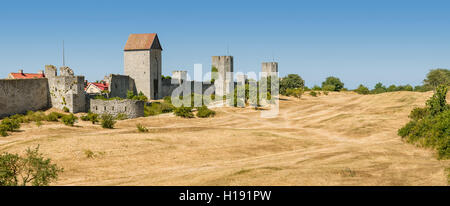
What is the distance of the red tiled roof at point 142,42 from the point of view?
52656 mm

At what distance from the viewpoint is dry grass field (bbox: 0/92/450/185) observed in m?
14.2

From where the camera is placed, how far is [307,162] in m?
17.6

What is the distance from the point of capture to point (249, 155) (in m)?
21.4

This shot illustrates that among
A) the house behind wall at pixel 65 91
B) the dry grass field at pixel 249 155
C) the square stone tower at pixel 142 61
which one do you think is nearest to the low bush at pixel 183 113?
the dry grass field at pixel 249 155

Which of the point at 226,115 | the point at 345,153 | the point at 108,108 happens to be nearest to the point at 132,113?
the point at 108,108

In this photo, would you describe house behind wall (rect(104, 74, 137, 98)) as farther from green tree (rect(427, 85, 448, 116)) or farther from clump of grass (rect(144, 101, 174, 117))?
green tree (rect(427, 85, 448, 116))

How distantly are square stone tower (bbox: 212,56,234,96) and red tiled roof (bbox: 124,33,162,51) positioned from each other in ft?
36.8

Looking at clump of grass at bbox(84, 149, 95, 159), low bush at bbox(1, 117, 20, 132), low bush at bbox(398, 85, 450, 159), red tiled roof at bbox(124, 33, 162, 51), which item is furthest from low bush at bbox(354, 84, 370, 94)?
clump of grass at bbox(84, 149, 95, 159)

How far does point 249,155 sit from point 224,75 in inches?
1594

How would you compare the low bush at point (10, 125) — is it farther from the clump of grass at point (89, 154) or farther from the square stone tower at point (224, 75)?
the square stone tower at point (224, 75)
